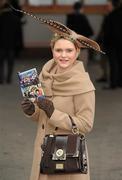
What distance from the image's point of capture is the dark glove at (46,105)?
411cm

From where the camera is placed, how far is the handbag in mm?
4039

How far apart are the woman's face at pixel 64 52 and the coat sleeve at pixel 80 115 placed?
254 mm

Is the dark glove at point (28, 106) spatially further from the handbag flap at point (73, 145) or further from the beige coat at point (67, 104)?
the handbag flap at point (73, 145)

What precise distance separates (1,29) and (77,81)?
860 centimetres

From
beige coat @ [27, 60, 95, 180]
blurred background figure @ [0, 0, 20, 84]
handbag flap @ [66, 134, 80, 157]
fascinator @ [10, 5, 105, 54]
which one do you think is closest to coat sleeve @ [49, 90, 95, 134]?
beige coat @ [27, 60, 95, 180]

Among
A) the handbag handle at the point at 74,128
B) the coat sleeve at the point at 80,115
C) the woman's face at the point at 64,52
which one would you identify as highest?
the woman's face at the point at 64,52

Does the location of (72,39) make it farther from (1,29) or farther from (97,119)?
(1,29)

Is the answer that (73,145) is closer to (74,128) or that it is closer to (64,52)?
(74,128)

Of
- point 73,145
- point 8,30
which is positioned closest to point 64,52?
point 73,145

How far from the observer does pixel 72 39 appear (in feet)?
13.9

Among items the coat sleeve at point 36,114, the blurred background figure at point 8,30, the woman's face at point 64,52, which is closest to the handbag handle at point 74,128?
the coat sleeve at point 36,114

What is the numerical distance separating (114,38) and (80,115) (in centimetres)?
778

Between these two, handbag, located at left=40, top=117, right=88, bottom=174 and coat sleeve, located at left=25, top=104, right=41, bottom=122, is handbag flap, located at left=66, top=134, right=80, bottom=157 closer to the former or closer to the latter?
handbag, located at left=40, top=117, right=88, bottom=174

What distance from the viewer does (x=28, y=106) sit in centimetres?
421
